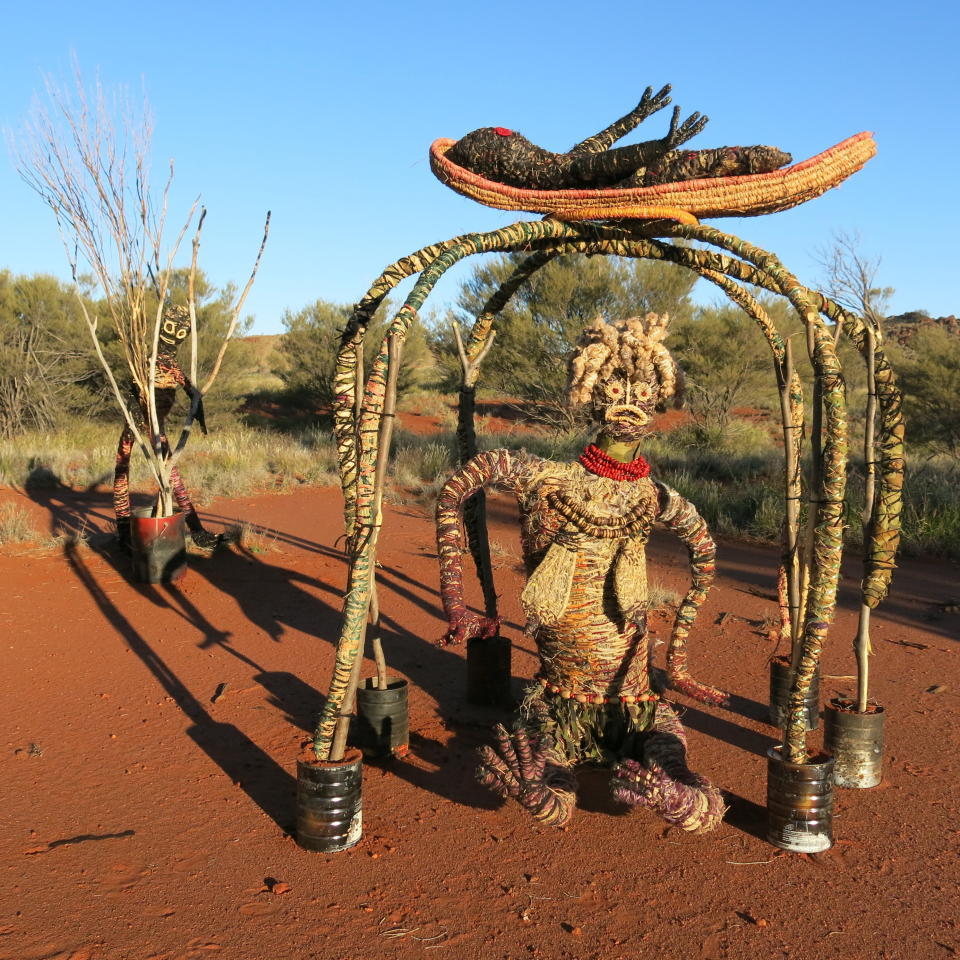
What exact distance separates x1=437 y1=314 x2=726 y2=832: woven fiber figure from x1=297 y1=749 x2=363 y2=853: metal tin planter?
55 cm

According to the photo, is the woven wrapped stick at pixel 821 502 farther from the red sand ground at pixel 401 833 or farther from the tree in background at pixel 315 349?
the tree in background at pixel 315 349

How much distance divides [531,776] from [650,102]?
2522 millimetres

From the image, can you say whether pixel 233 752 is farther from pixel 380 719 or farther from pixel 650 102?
pixel 650 102

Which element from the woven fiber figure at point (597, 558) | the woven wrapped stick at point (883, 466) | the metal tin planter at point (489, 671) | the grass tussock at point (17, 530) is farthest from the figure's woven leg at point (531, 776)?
the grass tussock at point (17, 530)

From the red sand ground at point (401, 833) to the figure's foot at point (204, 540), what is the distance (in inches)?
68.6

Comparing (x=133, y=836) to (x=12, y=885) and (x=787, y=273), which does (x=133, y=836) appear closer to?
(x=12, y=885)

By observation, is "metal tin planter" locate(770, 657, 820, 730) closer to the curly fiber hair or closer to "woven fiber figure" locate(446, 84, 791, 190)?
the curly fiber hair

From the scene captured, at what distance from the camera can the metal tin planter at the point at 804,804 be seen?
2793 mm

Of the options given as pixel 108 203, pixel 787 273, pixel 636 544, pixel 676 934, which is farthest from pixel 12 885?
pixel 108 203

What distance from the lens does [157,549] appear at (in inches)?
241

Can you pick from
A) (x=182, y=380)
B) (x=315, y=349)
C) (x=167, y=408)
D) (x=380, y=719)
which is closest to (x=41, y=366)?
(x=315, y=349)

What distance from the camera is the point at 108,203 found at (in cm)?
599

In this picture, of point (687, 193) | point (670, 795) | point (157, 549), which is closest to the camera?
point (670, 795)

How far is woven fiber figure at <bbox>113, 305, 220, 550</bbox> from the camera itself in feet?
21.4
